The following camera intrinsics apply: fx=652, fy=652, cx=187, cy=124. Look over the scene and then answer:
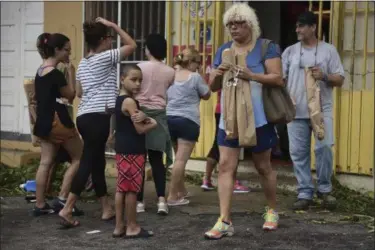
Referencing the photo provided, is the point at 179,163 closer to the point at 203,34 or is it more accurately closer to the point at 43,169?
the point at 43,169

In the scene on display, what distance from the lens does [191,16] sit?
328 inches

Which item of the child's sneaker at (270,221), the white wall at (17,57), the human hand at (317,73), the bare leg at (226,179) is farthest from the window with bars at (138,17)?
the child's sneaker at (270,221)

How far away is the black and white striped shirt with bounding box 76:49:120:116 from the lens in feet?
18.9

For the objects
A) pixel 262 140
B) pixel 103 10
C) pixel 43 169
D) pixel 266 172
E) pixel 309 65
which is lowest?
pixel 43 169

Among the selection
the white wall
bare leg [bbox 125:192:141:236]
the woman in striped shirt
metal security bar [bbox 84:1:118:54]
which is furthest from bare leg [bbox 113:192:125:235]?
the white wall

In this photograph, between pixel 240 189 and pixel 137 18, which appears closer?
pixel 240 189

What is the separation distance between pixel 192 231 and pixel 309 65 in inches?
78.4

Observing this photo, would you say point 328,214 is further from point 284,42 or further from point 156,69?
point 284,42

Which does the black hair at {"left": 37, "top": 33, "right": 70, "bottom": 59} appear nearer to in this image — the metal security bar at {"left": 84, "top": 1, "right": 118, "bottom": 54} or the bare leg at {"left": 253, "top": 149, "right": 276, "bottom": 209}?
the bare leg at {"left": 253, "top": 149, "right": 276, "bottom": 209}

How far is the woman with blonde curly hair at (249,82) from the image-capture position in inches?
207

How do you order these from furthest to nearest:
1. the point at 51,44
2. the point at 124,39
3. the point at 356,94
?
the point at 356,94
the point at 51,44
the point at 124,39

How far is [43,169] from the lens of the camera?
20.6 ft

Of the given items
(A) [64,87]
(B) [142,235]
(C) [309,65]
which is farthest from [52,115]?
(C) [309,65]

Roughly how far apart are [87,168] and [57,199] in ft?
2.78
